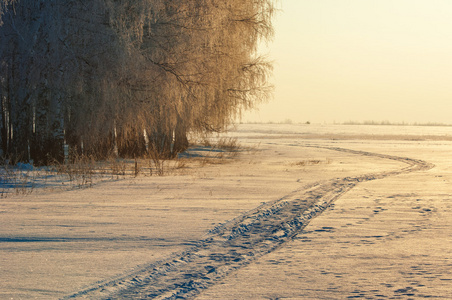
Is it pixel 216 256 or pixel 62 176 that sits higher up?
pixel 62 176

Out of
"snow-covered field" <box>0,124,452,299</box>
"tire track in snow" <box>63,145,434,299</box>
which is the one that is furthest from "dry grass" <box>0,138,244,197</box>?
"tire track in snow" <box>63,145,434,299</box>

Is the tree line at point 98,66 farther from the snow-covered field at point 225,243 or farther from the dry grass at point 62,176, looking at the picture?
the snow-covered field at point 225,243

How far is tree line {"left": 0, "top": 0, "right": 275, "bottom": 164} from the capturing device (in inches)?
566

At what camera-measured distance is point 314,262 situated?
546cm

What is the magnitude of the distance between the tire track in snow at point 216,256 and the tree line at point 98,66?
7.04 metres

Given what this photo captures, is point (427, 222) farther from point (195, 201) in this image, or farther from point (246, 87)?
point (246, 87)

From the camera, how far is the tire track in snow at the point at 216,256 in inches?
177

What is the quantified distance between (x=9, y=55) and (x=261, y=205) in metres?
9.50

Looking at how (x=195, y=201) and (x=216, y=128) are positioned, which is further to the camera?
(x=216, y=128)

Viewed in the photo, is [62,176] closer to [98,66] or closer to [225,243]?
[98,66]

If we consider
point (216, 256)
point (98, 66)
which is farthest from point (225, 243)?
point (98, 66)

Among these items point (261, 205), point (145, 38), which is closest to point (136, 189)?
point (261, 205)

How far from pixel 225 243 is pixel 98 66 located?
963 centimetres

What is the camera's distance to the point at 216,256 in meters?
5.70
